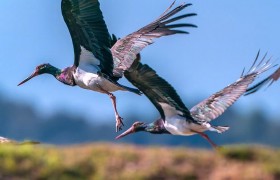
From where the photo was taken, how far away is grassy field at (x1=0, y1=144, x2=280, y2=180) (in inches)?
544

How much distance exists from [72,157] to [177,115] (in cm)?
214

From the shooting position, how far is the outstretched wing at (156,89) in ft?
49.8

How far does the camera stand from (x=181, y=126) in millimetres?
15703

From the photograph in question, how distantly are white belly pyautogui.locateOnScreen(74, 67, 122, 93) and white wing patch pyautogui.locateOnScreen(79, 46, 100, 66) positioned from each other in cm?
12

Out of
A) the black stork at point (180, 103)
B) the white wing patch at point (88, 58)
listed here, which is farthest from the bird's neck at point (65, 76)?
the black stork at point (180, 103)

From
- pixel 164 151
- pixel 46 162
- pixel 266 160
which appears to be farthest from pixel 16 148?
pixel 266 160

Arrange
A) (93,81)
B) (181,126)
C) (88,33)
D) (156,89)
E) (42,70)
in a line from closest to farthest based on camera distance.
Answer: (156,89)
(181,126)
(88,33)
(93,81)
(42,70)

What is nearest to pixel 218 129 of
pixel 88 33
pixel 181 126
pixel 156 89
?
pixel 181 126

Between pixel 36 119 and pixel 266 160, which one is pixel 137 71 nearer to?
pixel 266 160

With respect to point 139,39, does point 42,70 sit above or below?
below

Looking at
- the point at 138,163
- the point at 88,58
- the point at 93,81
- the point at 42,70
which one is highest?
the point at 88,58

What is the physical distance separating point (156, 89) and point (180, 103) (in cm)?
43

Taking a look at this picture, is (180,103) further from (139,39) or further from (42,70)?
(42,70)

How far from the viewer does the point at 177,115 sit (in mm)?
15805
